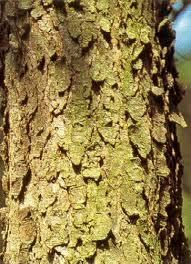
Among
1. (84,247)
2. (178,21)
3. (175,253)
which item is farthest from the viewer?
(178,21)

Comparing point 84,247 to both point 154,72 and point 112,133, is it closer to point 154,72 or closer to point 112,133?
point 112,133

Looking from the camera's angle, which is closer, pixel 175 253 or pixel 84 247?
pixel 84 247

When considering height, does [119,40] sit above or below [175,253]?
above

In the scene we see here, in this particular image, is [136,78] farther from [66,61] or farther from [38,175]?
[38,175]

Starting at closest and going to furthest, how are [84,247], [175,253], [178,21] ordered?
[84,247] → [175,253] → [178,21]

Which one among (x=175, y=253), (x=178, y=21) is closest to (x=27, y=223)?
(x=175, y=253)

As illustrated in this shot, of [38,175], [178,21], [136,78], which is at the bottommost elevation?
[38,175]

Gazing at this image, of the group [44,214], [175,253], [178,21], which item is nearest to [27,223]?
[44,214]
